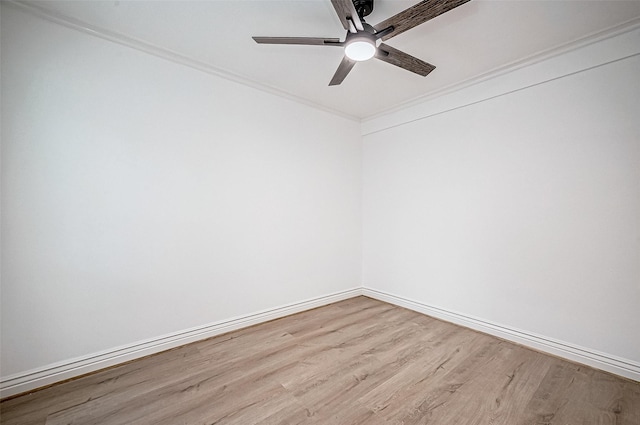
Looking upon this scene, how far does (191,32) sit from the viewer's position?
2.04 m

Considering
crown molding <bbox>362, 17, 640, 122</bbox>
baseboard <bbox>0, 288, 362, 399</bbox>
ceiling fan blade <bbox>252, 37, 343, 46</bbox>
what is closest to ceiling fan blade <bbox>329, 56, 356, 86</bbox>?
ceiling fan blade <bbox>252, 37, 343, 46</bbox>

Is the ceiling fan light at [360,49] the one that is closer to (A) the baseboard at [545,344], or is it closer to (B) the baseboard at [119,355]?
(B) the baseboard at [119,355]

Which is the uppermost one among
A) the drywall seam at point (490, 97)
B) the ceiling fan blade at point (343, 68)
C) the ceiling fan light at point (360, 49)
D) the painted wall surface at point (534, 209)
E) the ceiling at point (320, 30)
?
the ceiling at point (320, 30)

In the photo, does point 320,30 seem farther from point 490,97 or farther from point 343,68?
point 490,97

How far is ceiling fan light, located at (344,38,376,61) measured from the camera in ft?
5.43

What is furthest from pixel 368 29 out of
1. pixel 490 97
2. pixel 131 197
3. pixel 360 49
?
pixel 131 197

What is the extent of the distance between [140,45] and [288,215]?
1.96m

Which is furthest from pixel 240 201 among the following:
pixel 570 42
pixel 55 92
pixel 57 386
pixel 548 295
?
pixel 570 42

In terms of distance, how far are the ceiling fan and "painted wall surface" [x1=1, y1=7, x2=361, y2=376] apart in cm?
117

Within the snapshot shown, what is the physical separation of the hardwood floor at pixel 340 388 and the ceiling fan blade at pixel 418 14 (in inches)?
88.3

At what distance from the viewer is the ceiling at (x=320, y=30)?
1777 mm

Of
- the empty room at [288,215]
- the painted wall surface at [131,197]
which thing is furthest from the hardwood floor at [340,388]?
the painted wall surface at [131,197]

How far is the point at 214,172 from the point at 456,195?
8.13 ft

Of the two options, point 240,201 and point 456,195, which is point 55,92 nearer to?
point 240,201
